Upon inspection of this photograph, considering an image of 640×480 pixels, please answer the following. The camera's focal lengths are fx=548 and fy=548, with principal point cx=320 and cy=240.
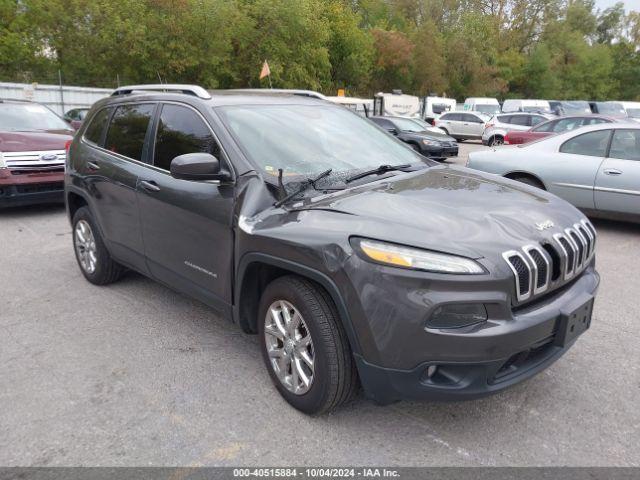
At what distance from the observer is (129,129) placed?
433cm

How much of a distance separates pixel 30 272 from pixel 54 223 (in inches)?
96.4

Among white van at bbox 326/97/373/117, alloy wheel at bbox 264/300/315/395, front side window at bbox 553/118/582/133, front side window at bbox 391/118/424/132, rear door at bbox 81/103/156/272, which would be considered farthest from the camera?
front side window at bbox 391/118/424/132

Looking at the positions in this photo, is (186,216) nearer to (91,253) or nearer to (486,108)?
(91,253)

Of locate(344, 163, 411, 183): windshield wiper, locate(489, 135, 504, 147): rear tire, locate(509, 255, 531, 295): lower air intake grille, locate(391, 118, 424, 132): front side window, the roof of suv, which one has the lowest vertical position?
locate(489, 135, 504, 147): rear tire

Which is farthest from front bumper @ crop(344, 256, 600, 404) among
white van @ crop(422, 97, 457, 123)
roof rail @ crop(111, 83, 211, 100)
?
white van @ crop(422, 97, 457, 123)

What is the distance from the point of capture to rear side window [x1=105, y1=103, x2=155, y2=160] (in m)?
4.12

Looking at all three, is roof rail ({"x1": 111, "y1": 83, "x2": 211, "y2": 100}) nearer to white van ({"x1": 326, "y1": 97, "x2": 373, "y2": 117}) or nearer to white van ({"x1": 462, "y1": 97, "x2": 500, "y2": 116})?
white van ({"x1": 326, "y1": 97, "x2": 373, "y2": 117})

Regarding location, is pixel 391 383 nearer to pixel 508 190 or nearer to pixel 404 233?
pixel 404 233

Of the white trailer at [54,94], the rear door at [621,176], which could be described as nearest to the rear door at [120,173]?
the rear door at [621,176]

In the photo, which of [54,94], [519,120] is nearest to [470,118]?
[519,120]

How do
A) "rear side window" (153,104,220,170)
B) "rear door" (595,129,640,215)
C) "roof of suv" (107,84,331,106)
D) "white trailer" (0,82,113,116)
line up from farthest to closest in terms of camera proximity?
"white trailer" (0,82,113,116), "rear door" (595,129,640,215), "roof of suv" (107,84,331,106), "rear side window" (153,104,220,170)

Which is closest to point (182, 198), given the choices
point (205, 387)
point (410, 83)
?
point (205, 387)

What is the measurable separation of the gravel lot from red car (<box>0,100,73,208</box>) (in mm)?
4041

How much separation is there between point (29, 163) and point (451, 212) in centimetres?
710
